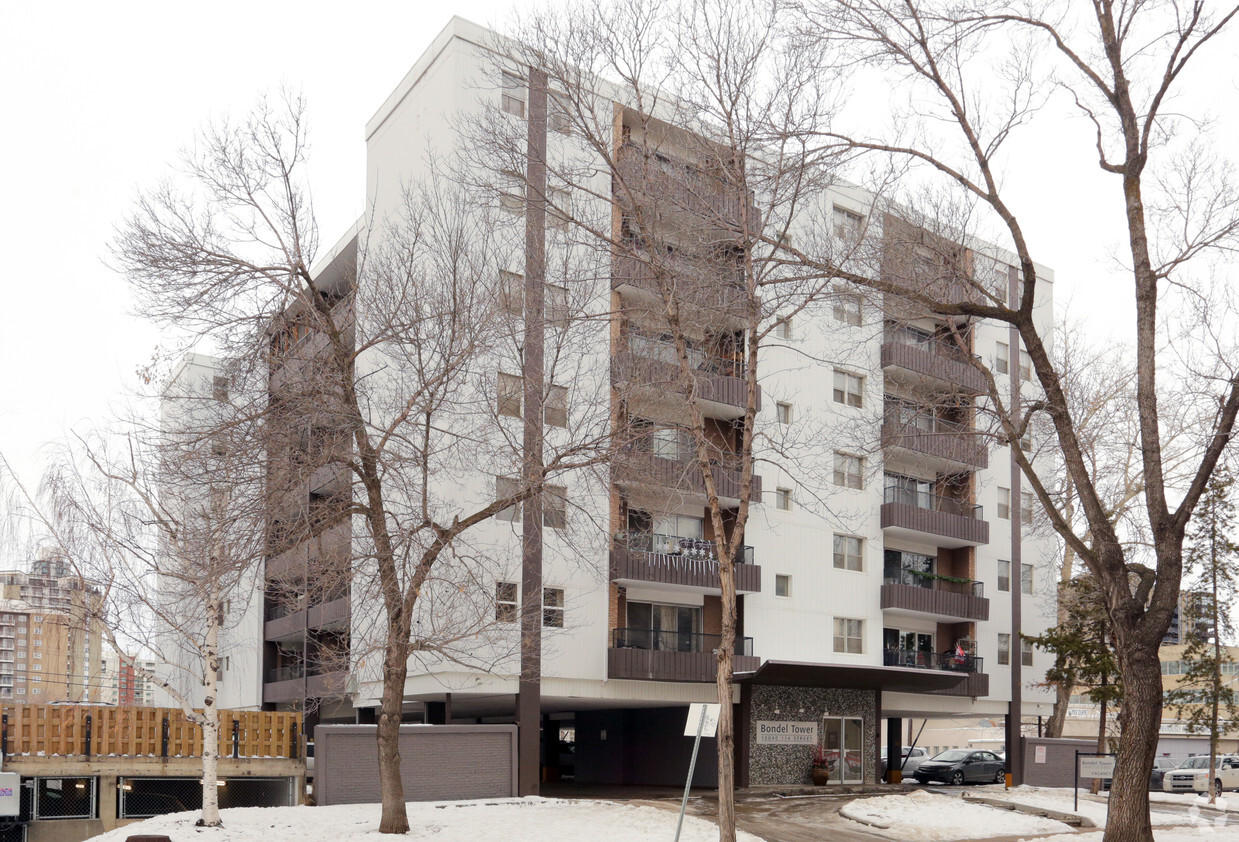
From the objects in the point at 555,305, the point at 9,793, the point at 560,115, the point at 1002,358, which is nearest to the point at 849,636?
the point at 1002,358

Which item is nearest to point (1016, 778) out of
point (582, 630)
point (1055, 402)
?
point (582, 630)

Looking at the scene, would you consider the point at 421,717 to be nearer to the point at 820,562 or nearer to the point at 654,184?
the point at 820,562

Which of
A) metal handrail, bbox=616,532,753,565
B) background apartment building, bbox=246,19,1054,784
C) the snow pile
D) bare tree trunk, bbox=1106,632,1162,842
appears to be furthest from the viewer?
metal handrail, bbox=616,532,753,565

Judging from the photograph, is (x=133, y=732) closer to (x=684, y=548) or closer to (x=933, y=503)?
(x=684, y=548)

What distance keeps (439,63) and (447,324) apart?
→ 14970 mm

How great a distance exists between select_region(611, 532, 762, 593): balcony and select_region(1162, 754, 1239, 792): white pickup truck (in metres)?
21.3

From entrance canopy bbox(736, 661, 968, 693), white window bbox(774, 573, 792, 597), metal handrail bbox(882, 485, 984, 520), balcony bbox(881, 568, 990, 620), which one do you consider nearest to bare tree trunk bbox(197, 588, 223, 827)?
entrance canopy bbox(736, 661, 968, 693)

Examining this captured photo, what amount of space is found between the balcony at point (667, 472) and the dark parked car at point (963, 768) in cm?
1712

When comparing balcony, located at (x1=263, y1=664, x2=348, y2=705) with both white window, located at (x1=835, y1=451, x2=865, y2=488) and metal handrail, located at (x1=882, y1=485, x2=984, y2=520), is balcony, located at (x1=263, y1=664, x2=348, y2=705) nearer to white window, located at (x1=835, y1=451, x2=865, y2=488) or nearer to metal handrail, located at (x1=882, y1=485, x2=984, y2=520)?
white window, located at (x1=835, y1=451, x2=865, y2=488)

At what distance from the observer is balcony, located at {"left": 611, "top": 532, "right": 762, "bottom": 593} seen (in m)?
33.5

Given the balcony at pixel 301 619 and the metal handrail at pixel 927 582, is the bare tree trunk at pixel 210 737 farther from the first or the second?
the metal handrail at pixel 927 582

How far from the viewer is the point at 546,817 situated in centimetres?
2320

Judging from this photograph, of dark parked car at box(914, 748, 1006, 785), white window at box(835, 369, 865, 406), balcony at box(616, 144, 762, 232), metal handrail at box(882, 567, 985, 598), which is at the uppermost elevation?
balcony at box(616, 144, 762, 232)

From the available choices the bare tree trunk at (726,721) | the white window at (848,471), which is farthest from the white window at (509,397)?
the white window at (848,471)
